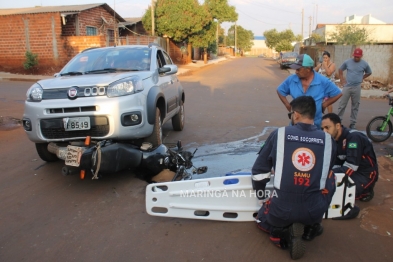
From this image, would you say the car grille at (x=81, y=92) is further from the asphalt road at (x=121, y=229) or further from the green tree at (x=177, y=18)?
the green tree at (x=177, y=18)

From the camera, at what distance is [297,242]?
9.57 feet

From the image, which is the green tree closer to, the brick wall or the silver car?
the brick wall

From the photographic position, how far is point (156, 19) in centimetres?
2927

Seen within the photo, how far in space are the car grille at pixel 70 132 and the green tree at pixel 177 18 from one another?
25.5 m

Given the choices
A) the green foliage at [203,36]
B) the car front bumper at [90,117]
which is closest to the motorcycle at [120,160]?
the car front bumper at [90,117]

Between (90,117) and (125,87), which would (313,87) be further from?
(90,117)

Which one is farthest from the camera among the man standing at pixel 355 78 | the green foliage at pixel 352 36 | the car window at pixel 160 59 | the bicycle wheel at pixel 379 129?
the green foliage at pixel 352 36

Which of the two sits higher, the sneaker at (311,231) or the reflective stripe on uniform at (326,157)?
the reflective stripe on uniform at (326,157)

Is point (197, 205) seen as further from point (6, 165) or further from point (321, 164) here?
point (6, 165)

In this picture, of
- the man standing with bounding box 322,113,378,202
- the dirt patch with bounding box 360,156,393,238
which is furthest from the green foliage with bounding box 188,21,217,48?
the man standing with bounding box 322,113,378,202

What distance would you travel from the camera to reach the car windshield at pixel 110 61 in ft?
18.3

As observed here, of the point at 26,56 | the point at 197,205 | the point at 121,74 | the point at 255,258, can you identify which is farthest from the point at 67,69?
the point at 26,56

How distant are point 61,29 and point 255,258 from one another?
75.7ft

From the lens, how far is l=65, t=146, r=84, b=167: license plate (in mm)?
4027
